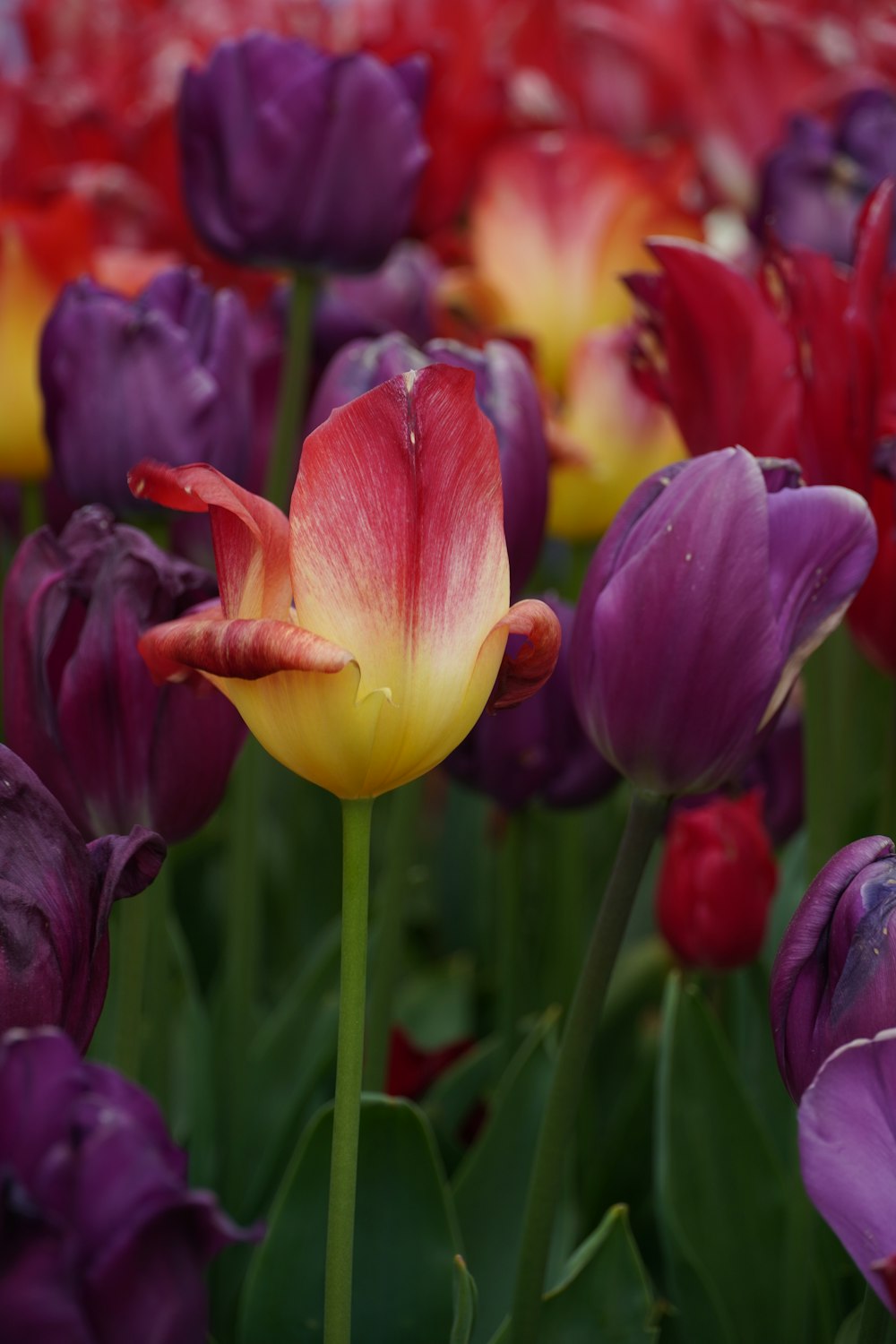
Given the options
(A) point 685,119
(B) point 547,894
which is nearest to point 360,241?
(B) point 547,894

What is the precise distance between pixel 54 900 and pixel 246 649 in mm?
80

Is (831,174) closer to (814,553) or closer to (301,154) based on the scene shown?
(301,154)

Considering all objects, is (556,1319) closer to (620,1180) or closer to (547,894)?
(620,1180)

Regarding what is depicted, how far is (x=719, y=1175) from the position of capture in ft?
2.46

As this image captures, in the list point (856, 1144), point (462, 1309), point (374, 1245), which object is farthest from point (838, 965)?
point (374, 1245)

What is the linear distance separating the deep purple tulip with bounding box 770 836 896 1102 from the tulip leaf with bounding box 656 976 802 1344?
0.96 feet

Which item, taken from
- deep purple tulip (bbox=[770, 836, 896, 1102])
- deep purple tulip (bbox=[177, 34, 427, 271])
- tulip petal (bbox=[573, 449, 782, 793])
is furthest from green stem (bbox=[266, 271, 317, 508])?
deep purple tulip (bbox=[770, 836, 896, 1102])

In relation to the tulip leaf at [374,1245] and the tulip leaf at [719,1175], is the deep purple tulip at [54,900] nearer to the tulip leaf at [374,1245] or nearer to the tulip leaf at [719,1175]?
the tulip leaf at [374,1245]

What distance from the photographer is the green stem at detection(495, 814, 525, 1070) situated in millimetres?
851

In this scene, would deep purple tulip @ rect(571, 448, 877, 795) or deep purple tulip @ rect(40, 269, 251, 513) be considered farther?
deep purple tulip @ rect(40, 269, 251, 513)

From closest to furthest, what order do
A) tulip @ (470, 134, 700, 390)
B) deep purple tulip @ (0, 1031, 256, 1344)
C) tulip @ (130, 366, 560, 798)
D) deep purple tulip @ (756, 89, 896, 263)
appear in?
deep purple tulip @ (0, 1031, 256, 1344) → tulip @ (130, 366, 560, 798) → deep purple tulip @ (756, 89, 896, 263) → tulip @ (470, 134, 700, 390)

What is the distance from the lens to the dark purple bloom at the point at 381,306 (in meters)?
0.97

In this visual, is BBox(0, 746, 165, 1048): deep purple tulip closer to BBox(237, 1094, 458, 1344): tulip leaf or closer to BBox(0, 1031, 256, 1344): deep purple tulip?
BBox(0, 1031, 256, 1344): deep purple tulip

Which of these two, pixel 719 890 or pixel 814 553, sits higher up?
pixel 814 553
